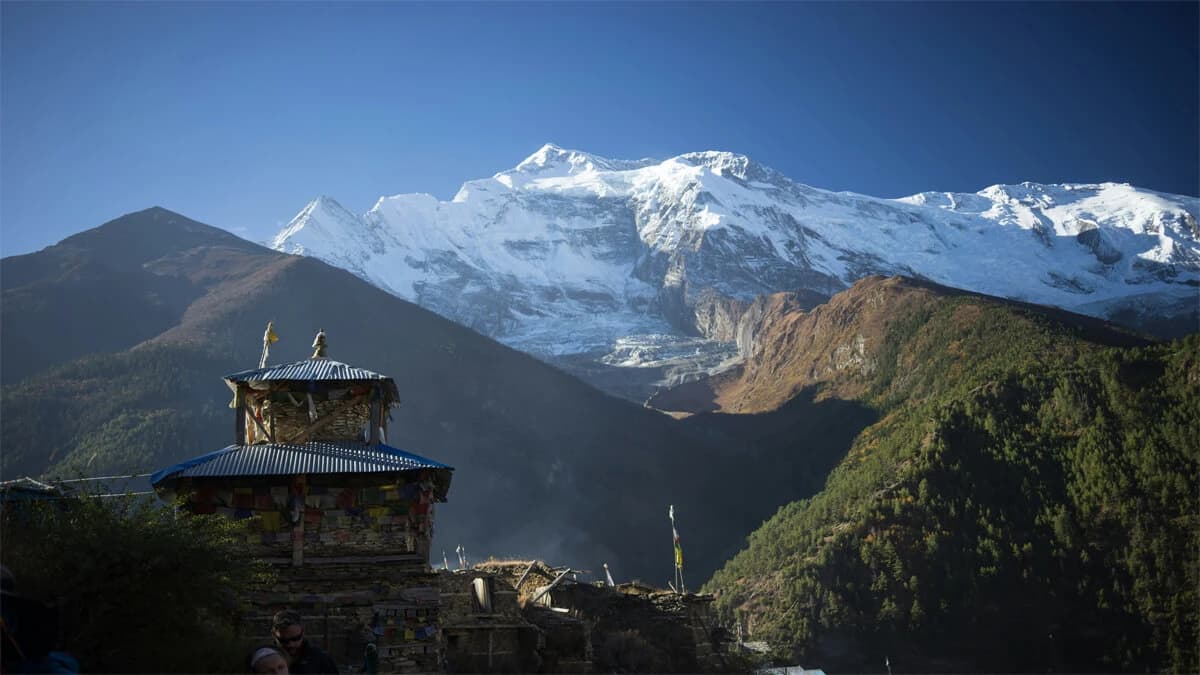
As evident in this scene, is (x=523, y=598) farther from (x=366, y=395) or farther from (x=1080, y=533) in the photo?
(x=1080, y=533)

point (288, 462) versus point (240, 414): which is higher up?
point (240, 414)

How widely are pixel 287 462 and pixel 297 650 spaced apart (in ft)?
30.2

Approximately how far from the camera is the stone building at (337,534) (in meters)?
17.2

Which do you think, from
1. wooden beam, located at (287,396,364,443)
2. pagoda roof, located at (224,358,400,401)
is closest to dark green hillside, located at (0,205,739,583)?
pagoda roof, located at (224,358,400,401)

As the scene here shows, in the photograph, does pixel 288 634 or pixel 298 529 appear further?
pixel 298 529

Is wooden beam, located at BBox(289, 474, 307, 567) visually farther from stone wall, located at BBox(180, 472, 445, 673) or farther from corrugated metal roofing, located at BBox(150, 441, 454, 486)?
corrugated metal roofing, located at BBox(150, 441, 454, 486)

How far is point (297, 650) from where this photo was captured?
9070 millimetres

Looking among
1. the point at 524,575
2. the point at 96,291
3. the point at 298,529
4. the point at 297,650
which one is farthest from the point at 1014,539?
the point at 96,291

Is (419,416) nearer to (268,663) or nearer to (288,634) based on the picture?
Result: (288,634)

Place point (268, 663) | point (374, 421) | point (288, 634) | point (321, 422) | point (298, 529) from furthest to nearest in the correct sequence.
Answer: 1. point (374, 421)
2. point (321, 422)
3. point (298, 529)
4. point (288, 634)
5. point (268, 663)

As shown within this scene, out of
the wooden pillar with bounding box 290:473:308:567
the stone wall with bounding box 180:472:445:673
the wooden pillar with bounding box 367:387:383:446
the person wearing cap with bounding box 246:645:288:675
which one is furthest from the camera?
the wooden pillar with bounding box 367:387:383:446

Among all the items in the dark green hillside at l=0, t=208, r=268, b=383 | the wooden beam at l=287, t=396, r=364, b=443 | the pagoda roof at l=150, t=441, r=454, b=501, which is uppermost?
the dark green hillside at l=0, t=208, r=268, b=383

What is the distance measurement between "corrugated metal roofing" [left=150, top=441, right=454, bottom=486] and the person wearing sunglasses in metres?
8.60

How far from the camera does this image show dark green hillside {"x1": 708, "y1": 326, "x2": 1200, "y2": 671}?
5359cm
